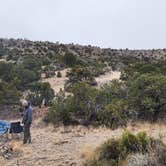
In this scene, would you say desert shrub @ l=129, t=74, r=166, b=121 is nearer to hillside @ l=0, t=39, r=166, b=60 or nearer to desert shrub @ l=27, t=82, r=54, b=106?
desert shrub @ l=27, t=82, r=54, b=106

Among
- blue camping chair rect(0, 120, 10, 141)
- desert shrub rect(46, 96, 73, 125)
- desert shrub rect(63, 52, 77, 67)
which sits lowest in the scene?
blue camping chair rect(0, 120, 10, 141)

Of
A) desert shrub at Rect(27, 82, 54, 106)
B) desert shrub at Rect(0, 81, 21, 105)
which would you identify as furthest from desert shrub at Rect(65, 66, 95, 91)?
desert shrub at Rect(0, 81, 21, 105)

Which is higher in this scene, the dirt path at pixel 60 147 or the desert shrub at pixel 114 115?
the desert shrub at pixel 114 115

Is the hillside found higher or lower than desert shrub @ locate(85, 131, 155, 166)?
higher

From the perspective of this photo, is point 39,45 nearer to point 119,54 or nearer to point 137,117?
point 119,54

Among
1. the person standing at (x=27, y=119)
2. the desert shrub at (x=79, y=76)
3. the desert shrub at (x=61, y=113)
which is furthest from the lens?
the desert shrub at (x=79, y=76)

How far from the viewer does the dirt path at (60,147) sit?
15344 mm

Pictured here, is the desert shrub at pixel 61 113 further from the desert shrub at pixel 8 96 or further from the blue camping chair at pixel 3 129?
the desert shrub at pixel 8 96

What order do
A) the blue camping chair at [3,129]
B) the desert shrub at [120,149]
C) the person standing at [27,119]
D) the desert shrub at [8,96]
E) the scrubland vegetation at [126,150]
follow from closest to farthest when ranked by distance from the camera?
the scrubland vegetation at [126,150] < the desert shrub at [120,149] < the person standing at [27,119] < the blue camping chair at [3,129] < the desert shrub at [8,96]

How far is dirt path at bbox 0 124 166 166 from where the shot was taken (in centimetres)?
1534

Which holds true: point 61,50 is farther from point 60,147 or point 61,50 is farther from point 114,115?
point 60,147

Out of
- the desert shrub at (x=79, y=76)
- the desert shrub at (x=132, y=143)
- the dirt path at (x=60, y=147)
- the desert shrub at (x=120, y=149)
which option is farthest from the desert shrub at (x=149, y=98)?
the desert shrub at (x=79, y=76)

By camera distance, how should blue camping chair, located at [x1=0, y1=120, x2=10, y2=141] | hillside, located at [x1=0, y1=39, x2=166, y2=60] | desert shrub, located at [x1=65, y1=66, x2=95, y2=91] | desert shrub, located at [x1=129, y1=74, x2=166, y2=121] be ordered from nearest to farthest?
1. blue camping chair, located at [x1=0, y1=120, x2=10, y2=141]
2. desert shrub, located at [x1=129, y1=74, x2=166, y2=121]
3. desert shrub, located at [x1=65, y1=66, x2=95, y2=91]
4. hillside, located at [x1=0, y1=39, x2=166, y2=60]

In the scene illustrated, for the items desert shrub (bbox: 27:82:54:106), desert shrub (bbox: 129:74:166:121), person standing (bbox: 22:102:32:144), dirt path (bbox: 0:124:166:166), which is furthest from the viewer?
desert shrub (bbox: 27:82:54:106)
